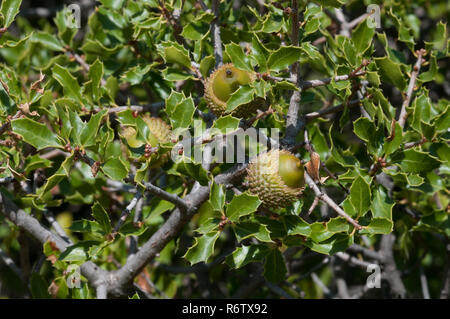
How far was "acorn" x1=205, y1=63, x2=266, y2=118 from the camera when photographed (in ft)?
6.61

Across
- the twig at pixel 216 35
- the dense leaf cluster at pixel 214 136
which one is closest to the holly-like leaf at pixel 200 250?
the dense leaf cluster at pixel 214 136

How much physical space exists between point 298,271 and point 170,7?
6.31ft

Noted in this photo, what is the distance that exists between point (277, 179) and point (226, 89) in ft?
1.15

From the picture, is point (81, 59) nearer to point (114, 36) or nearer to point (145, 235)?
point (114, 36)

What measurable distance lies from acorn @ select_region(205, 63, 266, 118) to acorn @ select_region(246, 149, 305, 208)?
0.56 ft

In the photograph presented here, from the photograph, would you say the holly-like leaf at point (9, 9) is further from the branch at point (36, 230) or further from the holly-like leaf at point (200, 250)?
the holly-like leaf at point (200, 250)

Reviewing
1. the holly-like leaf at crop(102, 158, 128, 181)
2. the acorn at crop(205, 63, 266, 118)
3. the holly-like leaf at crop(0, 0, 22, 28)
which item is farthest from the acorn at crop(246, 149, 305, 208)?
the holly-like leaf at crop(0, 0, 22, 28)

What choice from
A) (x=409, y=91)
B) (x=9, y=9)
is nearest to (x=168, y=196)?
(x=9, y=9)

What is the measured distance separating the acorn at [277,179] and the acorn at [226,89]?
0.17 metres

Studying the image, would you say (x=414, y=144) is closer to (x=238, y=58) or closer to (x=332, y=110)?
(x=332, y=110)

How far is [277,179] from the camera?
6.45 feet

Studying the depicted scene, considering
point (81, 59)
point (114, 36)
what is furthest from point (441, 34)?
point (81, 59)

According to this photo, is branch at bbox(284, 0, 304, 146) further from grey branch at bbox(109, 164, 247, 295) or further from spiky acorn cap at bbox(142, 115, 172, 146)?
spiky acorn cap at bbox(142, 115, 172, 146)

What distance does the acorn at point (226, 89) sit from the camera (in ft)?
6.61
